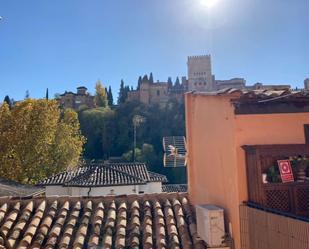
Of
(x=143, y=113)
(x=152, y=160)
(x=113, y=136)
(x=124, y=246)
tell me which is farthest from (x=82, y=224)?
(x=143, y=113)

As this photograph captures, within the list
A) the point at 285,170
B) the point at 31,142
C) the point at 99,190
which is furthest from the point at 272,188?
the point at 31,142

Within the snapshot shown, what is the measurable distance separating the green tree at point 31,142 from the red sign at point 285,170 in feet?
68.0

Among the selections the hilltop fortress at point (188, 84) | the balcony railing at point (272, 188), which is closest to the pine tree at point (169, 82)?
the hilltop fortress at point (188, 84)

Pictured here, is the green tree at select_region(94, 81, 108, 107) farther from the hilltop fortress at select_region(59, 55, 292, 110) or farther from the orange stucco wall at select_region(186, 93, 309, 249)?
the orange stucco wall at select_region(186, 93, 309, 249)

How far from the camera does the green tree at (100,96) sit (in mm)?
72062

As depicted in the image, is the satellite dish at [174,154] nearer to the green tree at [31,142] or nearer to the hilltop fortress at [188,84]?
the green tree at [31,142]

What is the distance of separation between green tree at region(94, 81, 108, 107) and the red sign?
6834cm

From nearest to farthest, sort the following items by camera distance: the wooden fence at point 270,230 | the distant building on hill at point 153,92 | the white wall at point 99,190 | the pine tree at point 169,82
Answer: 1. the wooden fence at point 270,230
2. the white wall at point 99,190
3. the distant building on hill at point 153,92
4. the pine tree at point 169,82

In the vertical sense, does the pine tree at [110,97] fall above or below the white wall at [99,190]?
above

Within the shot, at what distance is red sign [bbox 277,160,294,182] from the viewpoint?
441cm

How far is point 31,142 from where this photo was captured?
2289cm

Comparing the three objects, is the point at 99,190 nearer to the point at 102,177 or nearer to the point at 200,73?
the point at 102,177

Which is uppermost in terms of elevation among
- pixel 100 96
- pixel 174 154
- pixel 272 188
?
pixel 100 96

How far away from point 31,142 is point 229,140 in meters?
20.7
